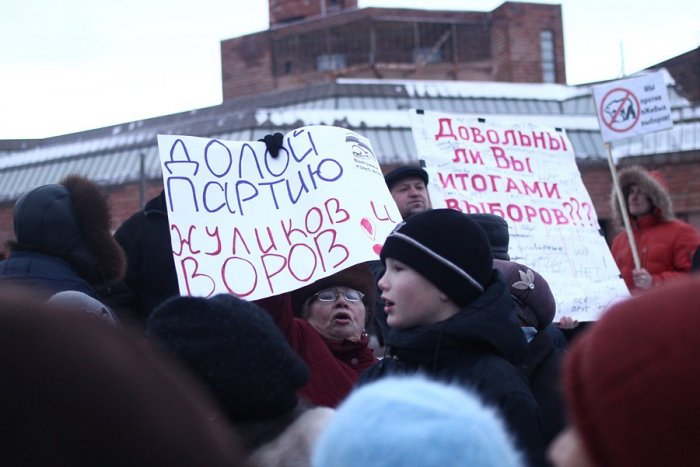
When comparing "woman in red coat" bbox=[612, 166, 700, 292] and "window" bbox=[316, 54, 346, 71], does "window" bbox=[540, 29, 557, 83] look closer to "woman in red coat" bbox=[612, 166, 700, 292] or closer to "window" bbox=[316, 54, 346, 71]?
"window" bbox=[316, 54, 346, 71]

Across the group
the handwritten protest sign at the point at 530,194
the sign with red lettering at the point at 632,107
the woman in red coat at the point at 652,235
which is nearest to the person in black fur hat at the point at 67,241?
the handwritten protest sign at the point at 530,194

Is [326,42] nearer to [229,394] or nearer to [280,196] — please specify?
[280,196]

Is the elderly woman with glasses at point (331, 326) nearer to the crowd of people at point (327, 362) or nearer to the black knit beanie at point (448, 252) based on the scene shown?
the crowd of people at point (327, 362)

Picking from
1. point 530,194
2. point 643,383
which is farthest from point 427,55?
point 643,383

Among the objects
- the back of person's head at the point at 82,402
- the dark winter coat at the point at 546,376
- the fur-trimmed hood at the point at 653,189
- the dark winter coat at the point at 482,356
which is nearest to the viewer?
the back of person's head at the point at 82,402

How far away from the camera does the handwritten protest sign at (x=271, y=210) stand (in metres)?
3.74

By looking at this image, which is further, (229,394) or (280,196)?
(280,196)

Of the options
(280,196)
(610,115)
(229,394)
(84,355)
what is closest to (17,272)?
(280,196)

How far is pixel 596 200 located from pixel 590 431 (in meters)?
15.1

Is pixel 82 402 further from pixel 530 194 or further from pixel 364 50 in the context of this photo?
pixel 364 50

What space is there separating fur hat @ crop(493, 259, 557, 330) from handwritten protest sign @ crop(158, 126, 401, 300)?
2.14 ft

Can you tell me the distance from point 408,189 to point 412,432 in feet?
11.8

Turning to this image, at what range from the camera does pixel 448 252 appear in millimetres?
2793

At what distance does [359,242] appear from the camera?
3.82m
